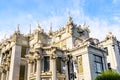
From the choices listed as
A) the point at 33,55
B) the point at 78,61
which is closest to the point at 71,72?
the point at 78,61

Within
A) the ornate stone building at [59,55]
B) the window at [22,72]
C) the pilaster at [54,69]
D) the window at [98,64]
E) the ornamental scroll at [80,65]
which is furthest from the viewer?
the window at [22,72]

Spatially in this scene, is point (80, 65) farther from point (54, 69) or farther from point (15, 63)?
point (15, 63)

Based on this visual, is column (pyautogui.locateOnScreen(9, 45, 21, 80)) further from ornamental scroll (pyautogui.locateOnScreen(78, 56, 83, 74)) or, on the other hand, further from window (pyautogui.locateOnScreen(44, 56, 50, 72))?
ornamental scroll (pyautogui.locateOnScreen(78, 56, 83, 74))

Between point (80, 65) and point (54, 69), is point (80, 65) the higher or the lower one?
the higher one

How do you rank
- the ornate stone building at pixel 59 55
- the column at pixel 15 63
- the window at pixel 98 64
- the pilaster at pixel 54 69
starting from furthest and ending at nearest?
the column at pixel 15 63 < the window at pixel 98 64 < the ornate stone building at pixel 59 55 < the pilaster at pixel 54 69

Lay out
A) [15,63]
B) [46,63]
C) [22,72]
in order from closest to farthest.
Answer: [46,63] < [15,63] < [22,72]

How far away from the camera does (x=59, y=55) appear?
103 feet

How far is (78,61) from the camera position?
3216 centimetres

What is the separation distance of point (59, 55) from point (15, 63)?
428 inches

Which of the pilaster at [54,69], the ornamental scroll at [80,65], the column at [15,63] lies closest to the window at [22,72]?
the column at [15,63]

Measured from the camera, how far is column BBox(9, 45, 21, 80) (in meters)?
36.3

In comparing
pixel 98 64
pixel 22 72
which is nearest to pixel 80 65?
pixel 98 64

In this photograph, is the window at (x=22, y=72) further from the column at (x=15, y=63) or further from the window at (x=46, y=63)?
the window at (x=46, y=63)

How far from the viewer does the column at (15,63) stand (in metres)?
36.3
